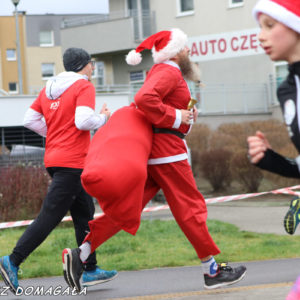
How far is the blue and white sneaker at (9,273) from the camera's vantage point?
20.3 feet

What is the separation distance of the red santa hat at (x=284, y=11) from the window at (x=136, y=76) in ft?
111

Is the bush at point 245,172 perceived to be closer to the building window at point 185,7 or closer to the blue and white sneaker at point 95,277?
the blue and white sneaker at point 95,277

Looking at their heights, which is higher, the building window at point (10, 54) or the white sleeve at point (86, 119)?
the building window at point (10, 54)

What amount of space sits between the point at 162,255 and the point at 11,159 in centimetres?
930

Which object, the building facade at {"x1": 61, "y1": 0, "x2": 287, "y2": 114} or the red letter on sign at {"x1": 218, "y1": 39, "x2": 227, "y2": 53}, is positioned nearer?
the red letter on sign at {"x1": 218, "y1": 39, "x2": 227, "y2": 53}

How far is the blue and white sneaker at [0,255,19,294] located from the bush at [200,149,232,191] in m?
14.2

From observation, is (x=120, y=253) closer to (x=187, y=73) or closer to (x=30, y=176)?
(x=187, y=73)

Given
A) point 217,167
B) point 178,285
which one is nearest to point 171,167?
point 178,285

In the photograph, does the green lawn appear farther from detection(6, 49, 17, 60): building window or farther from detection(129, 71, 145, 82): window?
detection(6, 49, 17, 60): building window

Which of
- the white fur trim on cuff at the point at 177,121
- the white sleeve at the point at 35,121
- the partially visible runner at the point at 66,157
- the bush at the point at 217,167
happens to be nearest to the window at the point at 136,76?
the bush at the point at 217,167

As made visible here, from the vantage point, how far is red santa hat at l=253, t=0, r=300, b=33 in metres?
3.77

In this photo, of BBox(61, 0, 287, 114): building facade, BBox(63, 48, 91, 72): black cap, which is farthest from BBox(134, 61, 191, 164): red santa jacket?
BBox(61, 0, 287, 114): building facade

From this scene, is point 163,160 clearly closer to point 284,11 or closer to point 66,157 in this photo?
point 66,157

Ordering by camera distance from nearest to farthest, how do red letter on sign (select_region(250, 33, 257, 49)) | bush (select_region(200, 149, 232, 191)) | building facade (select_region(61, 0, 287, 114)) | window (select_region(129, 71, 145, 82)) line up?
red letter on sign (select_region(250, 33, 257, 49))
bush (select_region(200, 149, 232, 191))
building facade (select_region(61, 0, 287, 114))
window (select_region(129, 71, 145, 82))
